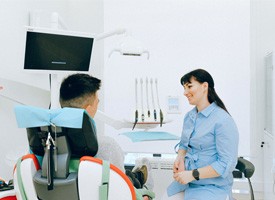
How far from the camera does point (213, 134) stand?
1814 millimetres

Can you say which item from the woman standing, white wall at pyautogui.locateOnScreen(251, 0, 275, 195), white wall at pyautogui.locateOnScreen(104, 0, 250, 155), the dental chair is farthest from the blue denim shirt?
white wall at pyautogui.locateOnScreen(251, 0, 275, 195)

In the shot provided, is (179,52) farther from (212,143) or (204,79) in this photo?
(212,143)

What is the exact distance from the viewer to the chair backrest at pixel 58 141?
118 cm

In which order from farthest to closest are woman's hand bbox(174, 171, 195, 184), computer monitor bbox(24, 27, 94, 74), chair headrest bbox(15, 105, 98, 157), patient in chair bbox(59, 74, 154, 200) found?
woman's hand bbox(174, 171, 195, 184), computer monitor bbox(24, 27, 94, 74), patient in chair bbox(59, 74, 154, 200), chair headrest bbox(15, 105, 98, 157)

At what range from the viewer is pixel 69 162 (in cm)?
125

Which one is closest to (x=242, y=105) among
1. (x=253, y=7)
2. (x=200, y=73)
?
(x=253, y=7)

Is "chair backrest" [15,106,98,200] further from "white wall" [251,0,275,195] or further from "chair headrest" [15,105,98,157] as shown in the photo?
"white wall" [251,0,275,195]

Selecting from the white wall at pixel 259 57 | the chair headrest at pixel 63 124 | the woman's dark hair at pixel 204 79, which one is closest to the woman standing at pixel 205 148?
the woman's dark hair at pixel 204 79

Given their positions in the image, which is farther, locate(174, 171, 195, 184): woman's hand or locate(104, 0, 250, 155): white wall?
locate(104, 0, 250, 155): white wall

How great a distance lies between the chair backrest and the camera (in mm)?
1185

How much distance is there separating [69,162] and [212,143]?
2.97 ft

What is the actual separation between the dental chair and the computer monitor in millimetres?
567

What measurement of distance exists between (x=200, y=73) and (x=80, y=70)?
0.72 metres

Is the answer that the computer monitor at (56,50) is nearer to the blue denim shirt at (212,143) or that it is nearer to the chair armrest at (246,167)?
the blue denim shirt at (212,143)
